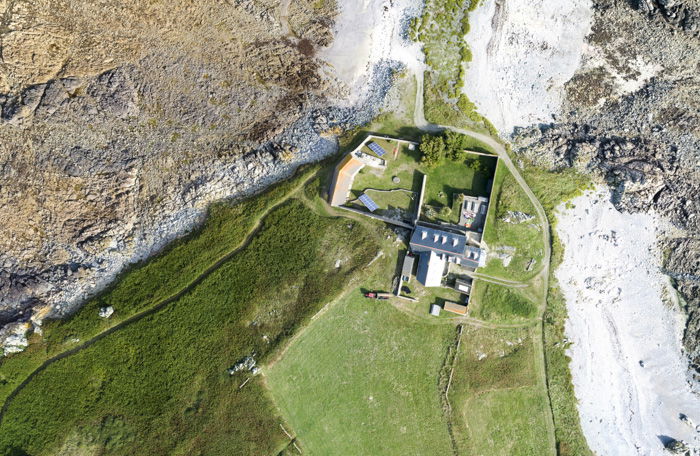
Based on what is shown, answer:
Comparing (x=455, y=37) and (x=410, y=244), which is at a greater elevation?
(x=455, y=37)

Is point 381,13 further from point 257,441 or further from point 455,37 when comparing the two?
point 257,441

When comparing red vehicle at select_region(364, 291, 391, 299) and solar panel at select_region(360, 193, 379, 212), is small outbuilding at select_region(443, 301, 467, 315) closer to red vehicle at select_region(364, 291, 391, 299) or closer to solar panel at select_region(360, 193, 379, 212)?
red vehicle at select_region(364, 291, 391, 299)

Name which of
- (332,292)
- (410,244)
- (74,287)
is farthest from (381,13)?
(74,287)

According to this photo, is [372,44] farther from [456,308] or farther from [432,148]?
[456,308]

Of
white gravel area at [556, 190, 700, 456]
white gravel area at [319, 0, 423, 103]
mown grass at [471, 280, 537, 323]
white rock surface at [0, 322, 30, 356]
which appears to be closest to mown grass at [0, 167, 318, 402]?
white rock surface at [0, 322, 30, 356]

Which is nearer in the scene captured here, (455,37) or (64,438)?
(64,438)

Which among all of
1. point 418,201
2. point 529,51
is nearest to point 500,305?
point 418,201
